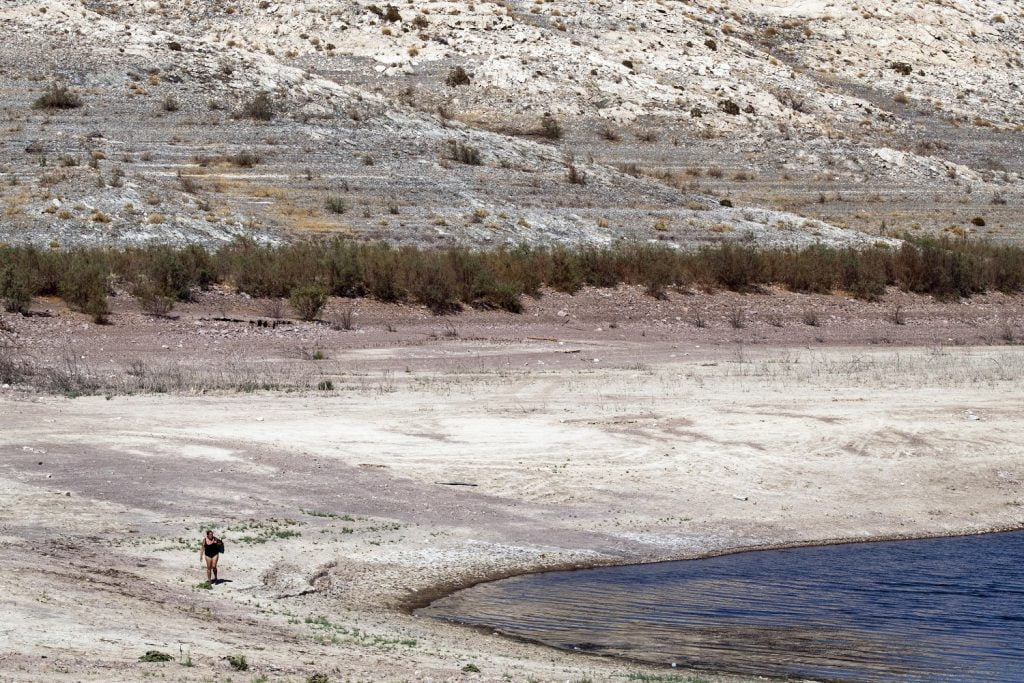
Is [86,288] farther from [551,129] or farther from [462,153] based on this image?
[551,129]

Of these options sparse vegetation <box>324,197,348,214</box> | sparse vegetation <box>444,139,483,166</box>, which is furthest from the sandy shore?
sparse vegetation <box>444,139,483,166</box>

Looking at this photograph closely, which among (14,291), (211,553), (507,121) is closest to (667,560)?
(211,553)

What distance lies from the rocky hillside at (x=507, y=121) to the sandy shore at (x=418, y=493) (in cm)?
→ 1623

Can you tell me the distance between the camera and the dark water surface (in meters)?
11.1

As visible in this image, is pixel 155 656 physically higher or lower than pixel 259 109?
lower

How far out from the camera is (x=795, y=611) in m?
12.6

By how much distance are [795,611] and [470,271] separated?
2151 cm

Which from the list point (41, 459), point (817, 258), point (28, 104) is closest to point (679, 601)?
point (41, 459)

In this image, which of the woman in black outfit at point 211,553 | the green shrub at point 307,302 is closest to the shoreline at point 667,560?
the woman in black outfit at point 211,553

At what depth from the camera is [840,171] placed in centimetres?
5384

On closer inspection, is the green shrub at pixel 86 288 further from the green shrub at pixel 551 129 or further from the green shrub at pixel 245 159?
the green shrub at pixel 551 129

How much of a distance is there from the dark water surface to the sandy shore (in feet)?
1.67

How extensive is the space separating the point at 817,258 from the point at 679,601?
26762 millimetres

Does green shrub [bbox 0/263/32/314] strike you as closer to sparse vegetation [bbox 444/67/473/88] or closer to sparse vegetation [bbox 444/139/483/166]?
sparse vegetation [bbox 444/139/483/166]
